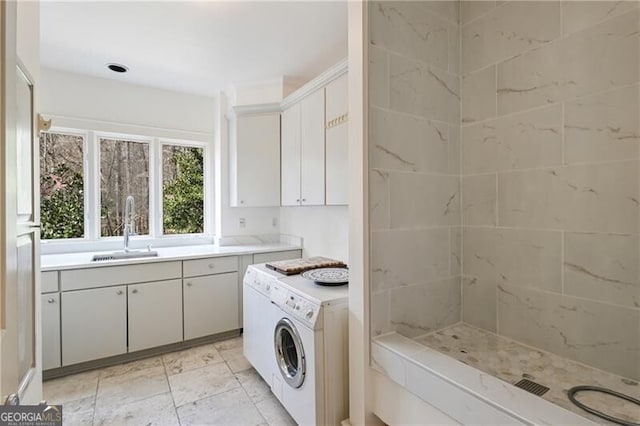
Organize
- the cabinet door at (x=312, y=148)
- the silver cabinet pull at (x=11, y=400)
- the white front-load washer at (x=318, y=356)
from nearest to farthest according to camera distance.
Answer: the silver cabinet pull at (x=11, y=400)
the white front-load washer at (x=318, y=356)
the cabinet door at (x=312, y=148)

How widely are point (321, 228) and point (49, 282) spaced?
2.15 meters

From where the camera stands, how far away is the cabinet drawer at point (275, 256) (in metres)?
3.09

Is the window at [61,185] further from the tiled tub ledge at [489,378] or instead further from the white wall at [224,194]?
the tiled tub ledge at [489,378]

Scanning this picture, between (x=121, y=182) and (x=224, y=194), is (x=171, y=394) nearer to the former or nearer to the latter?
(x=224, y=194)

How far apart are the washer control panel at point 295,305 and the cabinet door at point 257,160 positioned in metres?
1.44

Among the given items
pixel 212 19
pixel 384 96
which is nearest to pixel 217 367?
pixel 384 96

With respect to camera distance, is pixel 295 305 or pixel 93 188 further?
pixel 93 188

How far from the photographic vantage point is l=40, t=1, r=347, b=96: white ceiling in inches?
79.6

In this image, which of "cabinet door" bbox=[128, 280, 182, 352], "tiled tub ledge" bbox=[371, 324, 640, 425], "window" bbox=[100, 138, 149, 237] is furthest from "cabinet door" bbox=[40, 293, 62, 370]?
"tiled tub ledge" bbox=[371, 324, 640, 425]

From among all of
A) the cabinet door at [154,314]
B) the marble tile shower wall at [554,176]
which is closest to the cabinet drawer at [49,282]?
the cabinet door at [154,314]

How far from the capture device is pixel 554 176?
1353 millimetres

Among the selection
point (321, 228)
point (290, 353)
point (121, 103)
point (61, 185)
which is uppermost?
point (121, 103)

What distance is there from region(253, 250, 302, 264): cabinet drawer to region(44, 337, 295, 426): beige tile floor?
0.89 meters

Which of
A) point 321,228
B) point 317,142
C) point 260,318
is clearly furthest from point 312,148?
point 260,318
